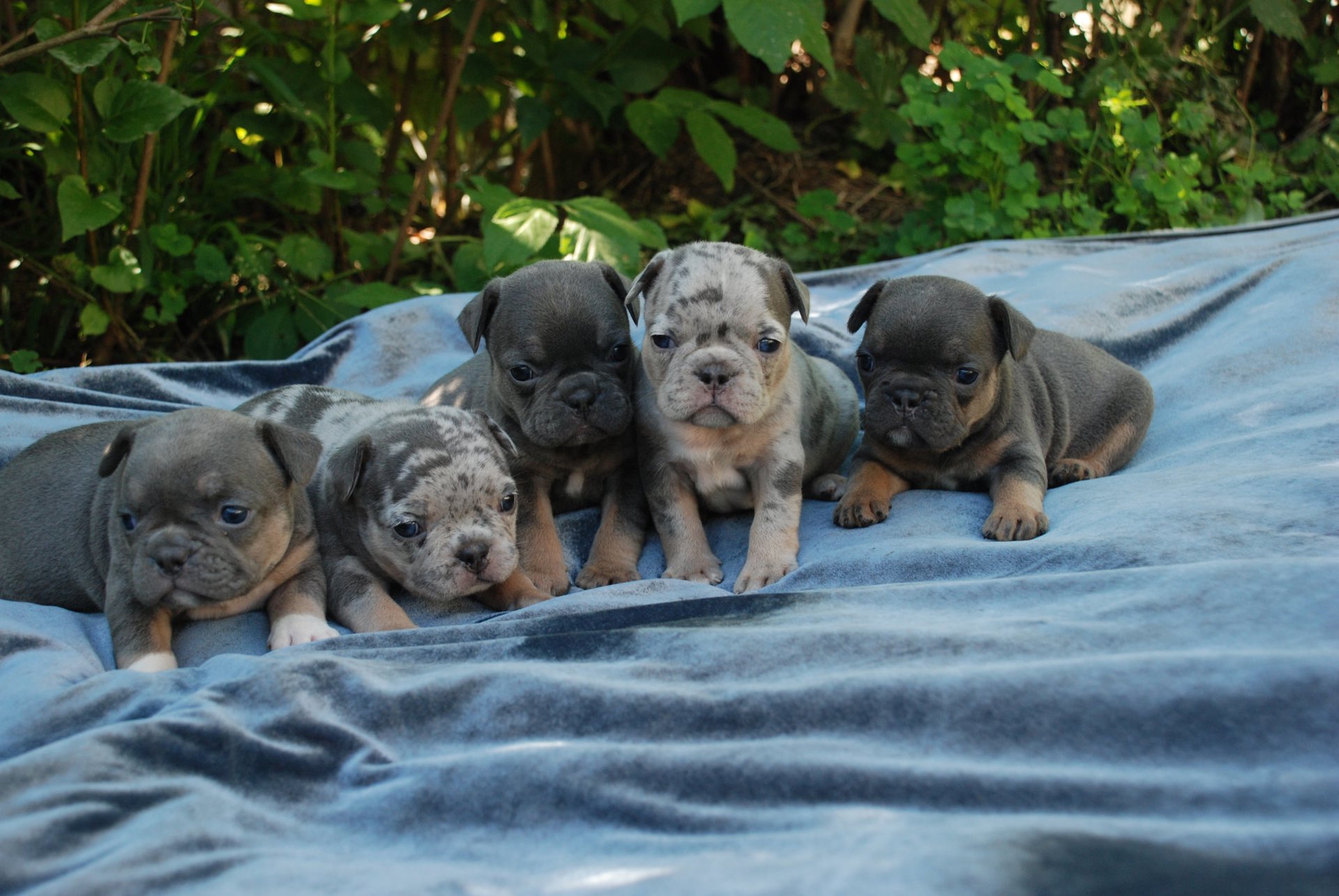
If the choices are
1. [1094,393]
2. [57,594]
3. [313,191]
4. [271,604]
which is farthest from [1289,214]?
[57,594]

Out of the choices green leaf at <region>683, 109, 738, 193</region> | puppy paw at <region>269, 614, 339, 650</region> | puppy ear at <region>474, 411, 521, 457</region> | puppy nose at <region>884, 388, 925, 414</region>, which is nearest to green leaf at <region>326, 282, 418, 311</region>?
green leaf at <region>683, 109, 738, 193</region>

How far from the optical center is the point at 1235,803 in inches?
115

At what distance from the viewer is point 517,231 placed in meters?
7.48

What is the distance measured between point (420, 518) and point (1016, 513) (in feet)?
8.11

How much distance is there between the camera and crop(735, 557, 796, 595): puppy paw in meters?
4.98

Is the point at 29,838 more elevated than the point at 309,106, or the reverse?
the point at 309,106

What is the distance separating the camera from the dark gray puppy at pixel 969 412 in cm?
542

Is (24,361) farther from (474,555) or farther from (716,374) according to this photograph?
(716,374)

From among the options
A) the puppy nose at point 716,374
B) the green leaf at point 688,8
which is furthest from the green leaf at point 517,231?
the puppy nose at point 716,374

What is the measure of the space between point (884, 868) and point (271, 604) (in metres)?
2.99

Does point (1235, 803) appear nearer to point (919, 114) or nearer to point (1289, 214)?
point (919, 114)

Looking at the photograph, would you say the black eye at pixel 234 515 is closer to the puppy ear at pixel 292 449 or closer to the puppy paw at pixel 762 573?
the puppy ear at pixel 292 449

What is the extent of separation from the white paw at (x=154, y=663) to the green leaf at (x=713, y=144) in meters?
5.72

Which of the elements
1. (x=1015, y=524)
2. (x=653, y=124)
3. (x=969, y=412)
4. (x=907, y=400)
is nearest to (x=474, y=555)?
(x=907, y=400)
